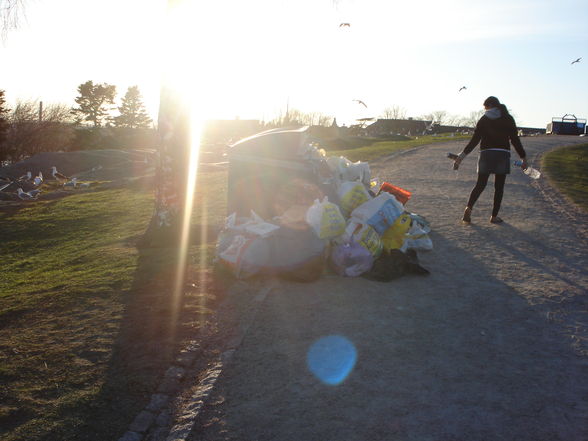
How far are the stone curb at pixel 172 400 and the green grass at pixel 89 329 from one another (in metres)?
0.07

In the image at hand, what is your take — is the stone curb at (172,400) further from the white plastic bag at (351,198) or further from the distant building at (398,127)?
the distant building at (398,127)

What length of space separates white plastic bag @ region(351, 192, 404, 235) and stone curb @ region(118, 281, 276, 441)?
8.86 feet

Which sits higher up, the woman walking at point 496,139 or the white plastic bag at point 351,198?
the woman walking at point 496,139

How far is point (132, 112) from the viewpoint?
74.8 meters

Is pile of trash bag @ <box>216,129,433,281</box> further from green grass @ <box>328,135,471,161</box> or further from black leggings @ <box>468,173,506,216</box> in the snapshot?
green grass @ <box>328,135,471,161</box>

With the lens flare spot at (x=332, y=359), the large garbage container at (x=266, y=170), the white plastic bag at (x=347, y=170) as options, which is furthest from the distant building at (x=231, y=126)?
the lens flare spot at (x=332, y=359)

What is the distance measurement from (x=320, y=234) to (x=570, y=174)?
43.4 feet

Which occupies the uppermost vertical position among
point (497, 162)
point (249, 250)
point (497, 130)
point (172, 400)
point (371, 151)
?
point (497, 130)

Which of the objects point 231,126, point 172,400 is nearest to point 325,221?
point 172,400

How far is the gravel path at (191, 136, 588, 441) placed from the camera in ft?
9.90

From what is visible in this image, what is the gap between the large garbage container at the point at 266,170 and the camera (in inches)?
274

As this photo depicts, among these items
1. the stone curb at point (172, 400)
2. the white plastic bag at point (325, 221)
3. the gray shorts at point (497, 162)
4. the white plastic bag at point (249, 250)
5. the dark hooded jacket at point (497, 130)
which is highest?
the dark hooded jacket at point (497, 130)

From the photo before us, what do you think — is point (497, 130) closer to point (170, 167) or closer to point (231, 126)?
point (170, 167)

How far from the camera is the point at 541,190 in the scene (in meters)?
12.4
